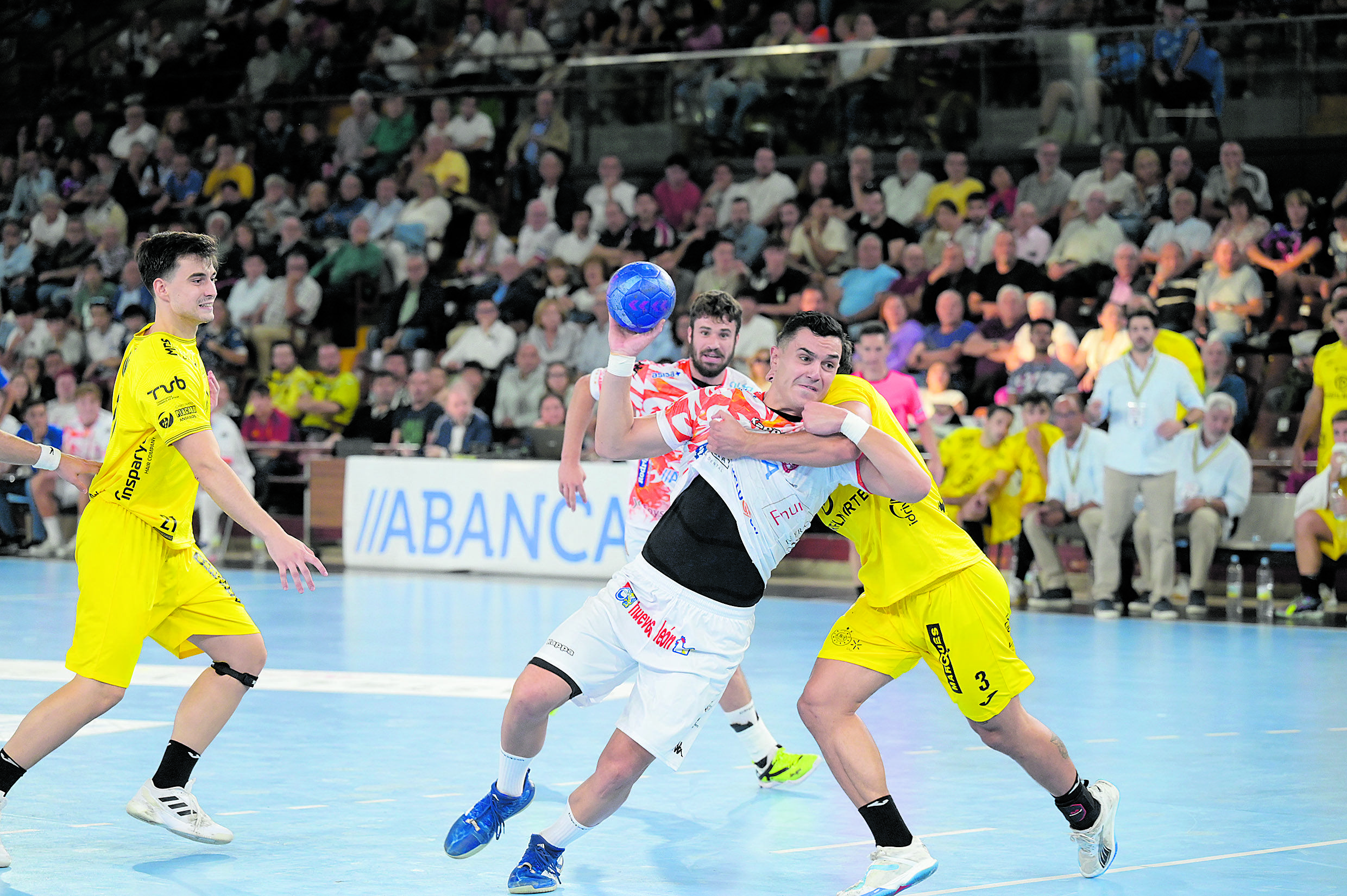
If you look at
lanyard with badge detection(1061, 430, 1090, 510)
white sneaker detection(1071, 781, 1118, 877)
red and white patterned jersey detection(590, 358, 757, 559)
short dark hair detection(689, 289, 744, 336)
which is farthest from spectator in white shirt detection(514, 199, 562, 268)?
white sneaker detection(1071, 781, 1118, 877)

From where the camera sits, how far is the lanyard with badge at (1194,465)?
1229 centimetres

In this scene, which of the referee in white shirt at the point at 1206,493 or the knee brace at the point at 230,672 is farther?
the referee in white shirt at the point at 1206,493

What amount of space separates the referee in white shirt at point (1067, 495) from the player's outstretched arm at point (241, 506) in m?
8.77

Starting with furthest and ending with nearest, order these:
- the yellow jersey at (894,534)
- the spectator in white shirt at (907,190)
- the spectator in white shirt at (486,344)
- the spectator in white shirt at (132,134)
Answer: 1. the spectator in white shirt at (132,134)
2. the spectator in white shirt at (486,344)
3. the spectator in white shirt at (907,190)
4. the yellow jersey at (894,534)

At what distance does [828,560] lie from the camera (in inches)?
617

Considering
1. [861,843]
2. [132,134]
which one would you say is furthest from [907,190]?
[861,843]

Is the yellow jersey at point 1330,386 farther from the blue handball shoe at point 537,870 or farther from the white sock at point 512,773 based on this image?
the blue handball shoe at point 537,870

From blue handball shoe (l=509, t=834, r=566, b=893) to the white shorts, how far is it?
43 centimetres

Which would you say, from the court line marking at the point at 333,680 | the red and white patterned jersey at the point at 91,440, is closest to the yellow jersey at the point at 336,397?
the red and white patterned jersey at the point at 91,440

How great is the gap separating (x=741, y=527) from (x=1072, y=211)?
38.5ft

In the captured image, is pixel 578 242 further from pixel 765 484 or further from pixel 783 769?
pixel 765 484

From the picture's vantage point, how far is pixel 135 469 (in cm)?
520

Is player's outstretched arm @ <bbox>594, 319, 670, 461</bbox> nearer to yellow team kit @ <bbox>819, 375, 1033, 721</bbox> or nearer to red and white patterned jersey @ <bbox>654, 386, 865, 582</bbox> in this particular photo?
red and white patterned jersey @ <bbox>654, 386, 865, 582</bbox>

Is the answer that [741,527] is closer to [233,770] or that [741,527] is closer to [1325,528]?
[233,770]
